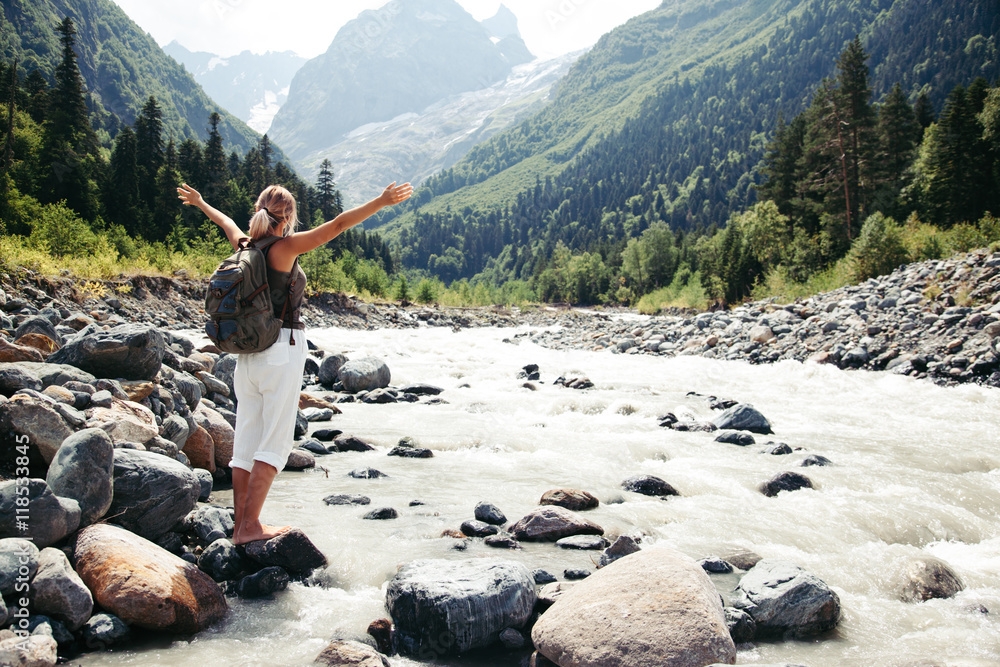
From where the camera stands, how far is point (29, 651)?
2.73 meters

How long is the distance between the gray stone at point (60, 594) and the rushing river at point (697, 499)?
0.28m

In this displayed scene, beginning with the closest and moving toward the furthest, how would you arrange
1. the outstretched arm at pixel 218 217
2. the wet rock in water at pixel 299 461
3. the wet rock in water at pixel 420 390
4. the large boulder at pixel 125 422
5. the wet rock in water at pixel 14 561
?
the wet rock in water at pixel 14 561 < the outstretched arm at pixel 218 217 < the large boulder at pixel 125 422 < the wet rock in water at pixel 299 461 < the wet rock in water at pixel 420 390

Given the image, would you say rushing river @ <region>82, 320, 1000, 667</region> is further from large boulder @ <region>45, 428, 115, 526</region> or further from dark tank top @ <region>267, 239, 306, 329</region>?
dark tank top @ <region>267, 239, 306, 329</region>

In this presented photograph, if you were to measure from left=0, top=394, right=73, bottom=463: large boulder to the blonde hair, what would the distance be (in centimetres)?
232

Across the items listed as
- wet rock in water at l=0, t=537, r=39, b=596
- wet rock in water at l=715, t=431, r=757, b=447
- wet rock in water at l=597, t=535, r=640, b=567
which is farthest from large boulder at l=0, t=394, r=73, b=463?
wet rock in water at l=715, t=431, r=757, b=447

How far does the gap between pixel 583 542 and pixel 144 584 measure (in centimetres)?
367

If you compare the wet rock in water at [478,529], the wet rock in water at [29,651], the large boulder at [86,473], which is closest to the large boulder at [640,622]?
the wet rock in water at [478,529]

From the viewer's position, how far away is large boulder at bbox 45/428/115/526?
3.73m

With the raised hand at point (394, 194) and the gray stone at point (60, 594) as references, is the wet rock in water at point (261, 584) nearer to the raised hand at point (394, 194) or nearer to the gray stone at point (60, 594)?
the gray stone at point (60, 594)

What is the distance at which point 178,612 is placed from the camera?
11.2 feet

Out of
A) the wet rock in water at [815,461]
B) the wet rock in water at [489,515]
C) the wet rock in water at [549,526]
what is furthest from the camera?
the wet rock in water at [815,461]

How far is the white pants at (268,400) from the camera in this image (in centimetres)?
397

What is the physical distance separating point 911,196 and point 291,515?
4333 centimetres

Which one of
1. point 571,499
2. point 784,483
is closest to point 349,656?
point 571,499
